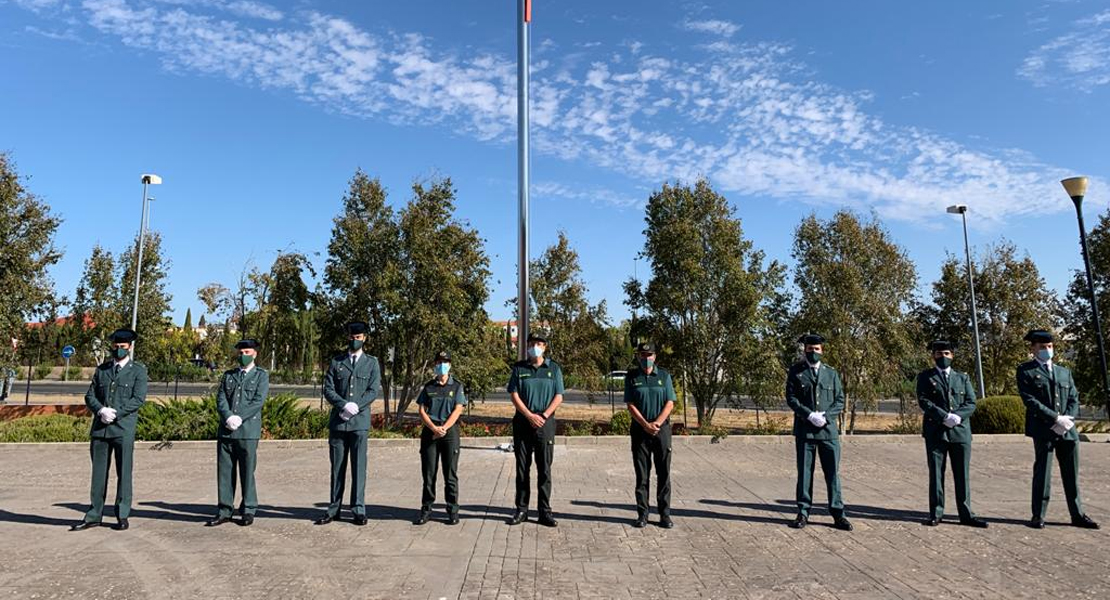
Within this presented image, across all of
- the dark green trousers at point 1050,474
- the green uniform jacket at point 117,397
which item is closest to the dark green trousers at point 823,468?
the dark green trousers at point 1050,474

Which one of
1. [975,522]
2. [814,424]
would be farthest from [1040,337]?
[814,424]

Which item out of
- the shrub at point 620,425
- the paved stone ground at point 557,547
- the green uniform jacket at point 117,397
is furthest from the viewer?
the shrub at point 620,425

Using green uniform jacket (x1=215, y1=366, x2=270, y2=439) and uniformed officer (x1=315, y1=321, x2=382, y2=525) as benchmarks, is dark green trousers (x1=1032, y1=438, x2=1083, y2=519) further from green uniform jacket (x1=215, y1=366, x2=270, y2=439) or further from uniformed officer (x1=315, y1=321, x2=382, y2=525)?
green uniform jacket (x1=215, y1=366, x2=270, y2=439)

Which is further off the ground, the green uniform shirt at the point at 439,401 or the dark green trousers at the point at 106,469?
the green uniform shirt at the point at 439,401

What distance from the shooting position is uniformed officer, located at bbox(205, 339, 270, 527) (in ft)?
22.1

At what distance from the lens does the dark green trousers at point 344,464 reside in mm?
6789

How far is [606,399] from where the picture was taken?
38938 millimetres

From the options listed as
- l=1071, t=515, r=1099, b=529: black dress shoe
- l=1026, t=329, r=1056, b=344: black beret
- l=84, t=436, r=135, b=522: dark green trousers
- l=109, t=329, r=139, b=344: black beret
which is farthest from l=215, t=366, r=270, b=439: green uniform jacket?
l=1071, t=515, r=1099, b=529: black dress shoe

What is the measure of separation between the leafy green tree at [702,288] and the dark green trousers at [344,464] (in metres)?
12.2

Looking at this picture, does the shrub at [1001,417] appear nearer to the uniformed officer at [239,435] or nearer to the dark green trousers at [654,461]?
the dark green trousers at [654,461]

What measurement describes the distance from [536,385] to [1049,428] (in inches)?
213

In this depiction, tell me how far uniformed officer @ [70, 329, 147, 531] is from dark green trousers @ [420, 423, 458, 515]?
9.84 ft

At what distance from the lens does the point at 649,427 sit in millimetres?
6711

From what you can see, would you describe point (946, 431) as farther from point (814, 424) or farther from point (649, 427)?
point (649, 427)
